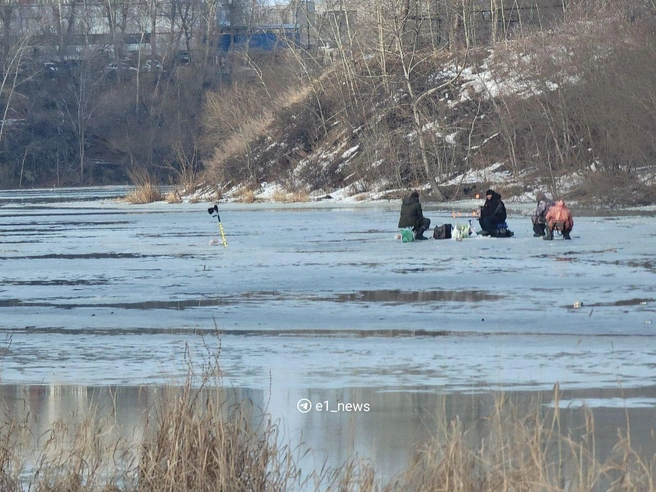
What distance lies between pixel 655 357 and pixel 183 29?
95796 mm

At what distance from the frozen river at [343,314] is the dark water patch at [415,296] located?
0.13 ft

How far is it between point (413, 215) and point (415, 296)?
987 cm

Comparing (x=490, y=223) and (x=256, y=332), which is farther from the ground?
(x=490, y=223)

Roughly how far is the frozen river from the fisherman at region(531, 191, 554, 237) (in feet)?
1.95

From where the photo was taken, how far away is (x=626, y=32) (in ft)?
134

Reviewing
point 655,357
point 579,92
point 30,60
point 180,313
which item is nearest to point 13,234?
point 180,313

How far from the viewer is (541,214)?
25.9 meters

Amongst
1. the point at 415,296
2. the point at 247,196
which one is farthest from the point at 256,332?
the point at 247,196

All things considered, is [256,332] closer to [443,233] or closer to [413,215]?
[413,215]

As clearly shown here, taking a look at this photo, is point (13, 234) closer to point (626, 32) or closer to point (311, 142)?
point (626, 32)

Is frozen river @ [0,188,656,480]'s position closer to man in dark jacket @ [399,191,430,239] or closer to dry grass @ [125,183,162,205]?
man in dark jacket @ [399,191,430,239]

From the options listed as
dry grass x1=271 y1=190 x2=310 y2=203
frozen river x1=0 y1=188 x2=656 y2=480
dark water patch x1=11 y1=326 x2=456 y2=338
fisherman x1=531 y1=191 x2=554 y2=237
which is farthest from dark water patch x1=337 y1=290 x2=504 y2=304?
dry grass x1=271 y1=190 x2=310 y2=203

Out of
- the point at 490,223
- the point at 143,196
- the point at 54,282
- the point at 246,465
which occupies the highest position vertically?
the point at 490,223

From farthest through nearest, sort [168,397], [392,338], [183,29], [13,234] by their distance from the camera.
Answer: [183,29] < [13,234] < [392,338] < [168,397]
